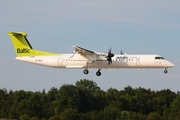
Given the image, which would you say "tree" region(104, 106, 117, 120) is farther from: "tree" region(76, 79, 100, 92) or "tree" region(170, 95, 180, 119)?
"tree" region(76, 79, 100, 92)

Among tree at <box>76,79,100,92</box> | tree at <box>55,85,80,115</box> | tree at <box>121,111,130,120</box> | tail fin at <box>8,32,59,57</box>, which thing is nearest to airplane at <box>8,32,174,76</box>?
tail fin at <box>8,32,59,57</box>

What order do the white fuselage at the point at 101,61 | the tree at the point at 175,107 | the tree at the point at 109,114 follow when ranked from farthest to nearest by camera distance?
the tree at the point at 175,107 → the tree at the point at 109,114 → the white fuselage at the point at 101,61

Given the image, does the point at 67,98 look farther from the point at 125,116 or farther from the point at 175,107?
the point at 175,107

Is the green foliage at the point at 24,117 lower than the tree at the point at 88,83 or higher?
lower

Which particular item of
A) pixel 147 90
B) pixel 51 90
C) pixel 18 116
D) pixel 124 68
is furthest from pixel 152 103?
pixel 124 68

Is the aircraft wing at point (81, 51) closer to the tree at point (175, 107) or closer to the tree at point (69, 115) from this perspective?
the tree at point (69, 115)

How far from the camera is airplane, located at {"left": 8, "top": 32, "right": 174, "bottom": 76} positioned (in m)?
58.2

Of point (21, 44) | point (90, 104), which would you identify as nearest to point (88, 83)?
point (90, 104)

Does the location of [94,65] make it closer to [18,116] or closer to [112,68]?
[112,68]

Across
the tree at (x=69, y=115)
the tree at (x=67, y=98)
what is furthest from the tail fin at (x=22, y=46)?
the tree at (x=67, y=98)

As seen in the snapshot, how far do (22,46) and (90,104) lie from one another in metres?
50.3

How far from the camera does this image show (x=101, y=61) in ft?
193

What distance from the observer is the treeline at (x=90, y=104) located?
98.8m

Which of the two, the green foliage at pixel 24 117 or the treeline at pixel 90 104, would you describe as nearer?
the green foliage at pixel 24 117
